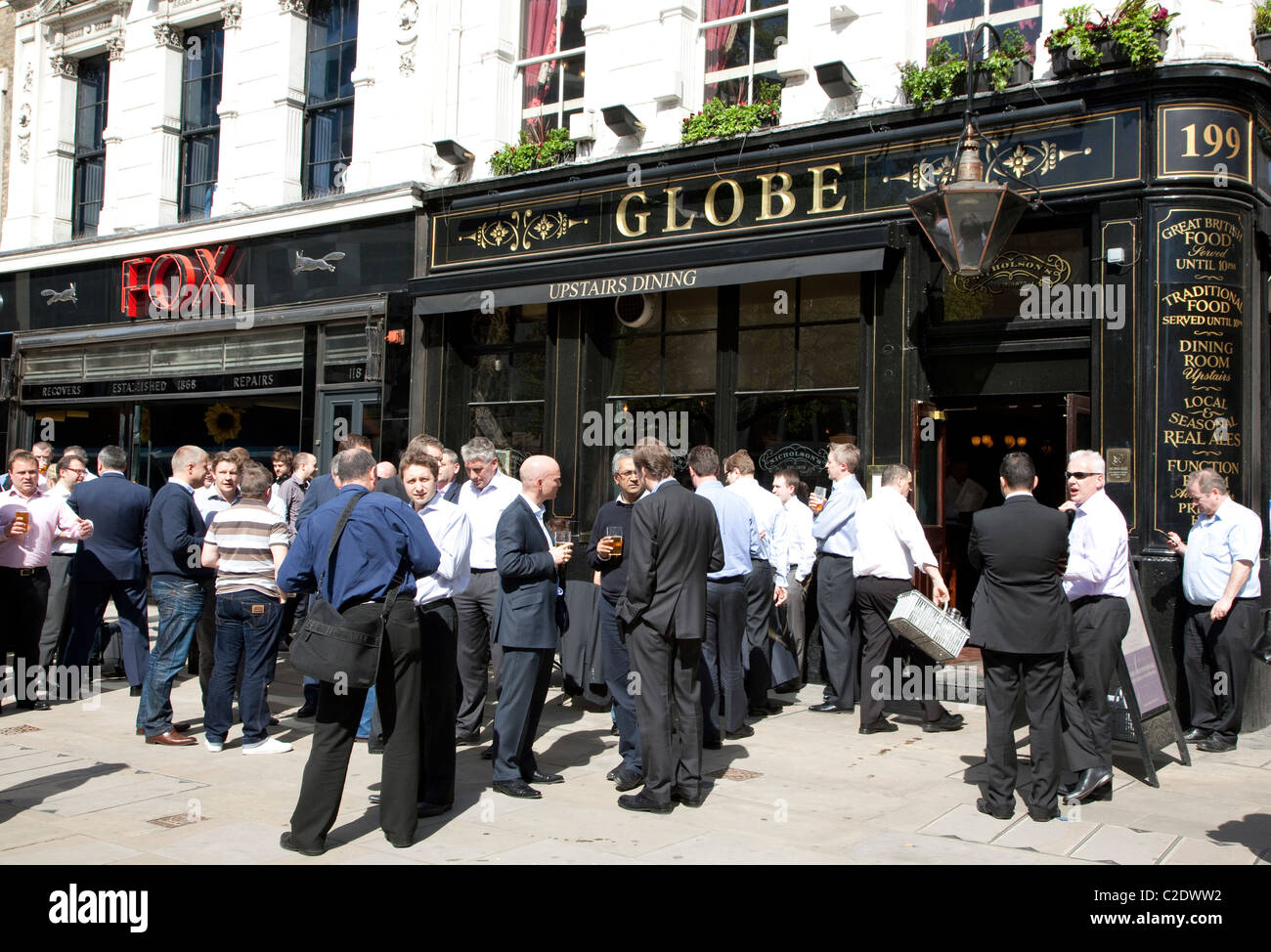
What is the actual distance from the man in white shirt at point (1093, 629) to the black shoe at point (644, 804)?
2215 millimetres

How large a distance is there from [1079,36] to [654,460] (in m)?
5.64

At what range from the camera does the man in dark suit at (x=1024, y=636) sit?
19.7ft

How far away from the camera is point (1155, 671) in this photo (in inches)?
289

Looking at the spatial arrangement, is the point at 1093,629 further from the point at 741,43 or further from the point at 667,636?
the point at 741,43

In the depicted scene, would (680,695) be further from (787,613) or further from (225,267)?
(225,267)

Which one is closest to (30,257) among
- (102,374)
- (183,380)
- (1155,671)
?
(102,374)

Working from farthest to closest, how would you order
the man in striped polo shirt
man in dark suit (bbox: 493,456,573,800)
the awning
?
the awning
the man in striped polo shirt
man in dark suit (bbox: 493,456,573,800)

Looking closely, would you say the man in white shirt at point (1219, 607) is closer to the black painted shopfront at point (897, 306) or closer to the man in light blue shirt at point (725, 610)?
the black painted shopfront at point (897, 306)

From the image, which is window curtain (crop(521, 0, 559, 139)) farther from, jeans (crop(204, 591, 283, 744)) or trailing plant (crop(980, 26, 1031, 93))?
jeans (crop(204, 591, 283, 744))

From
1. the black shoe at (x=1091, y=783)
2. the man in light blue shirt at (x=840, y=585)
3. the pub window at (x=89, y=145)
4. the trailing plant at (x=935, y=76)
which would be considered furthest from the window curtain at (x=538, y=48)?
the black shoe at (x=1091, y=783)

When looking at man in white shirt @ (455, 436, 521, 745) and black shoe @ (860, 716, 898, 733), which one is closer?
man in white shirt @ (455, 436, 521, 745)

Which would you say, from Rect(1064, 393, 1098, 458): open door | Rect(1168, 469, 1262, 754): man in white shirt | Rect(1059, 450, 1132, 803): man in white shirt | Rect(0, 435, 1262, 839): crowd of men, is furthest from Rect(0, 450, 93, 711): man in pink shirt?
Rect(1168, 469, 1262, 754): man in white shirt

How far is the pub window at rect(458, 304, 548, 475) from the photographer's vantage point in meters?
13.0

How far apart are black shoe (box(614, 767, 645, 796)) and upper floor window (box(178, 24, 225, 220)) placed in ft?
41.0
